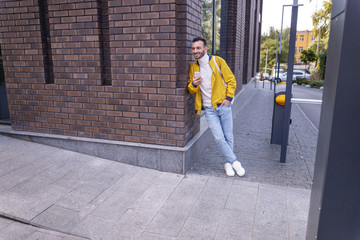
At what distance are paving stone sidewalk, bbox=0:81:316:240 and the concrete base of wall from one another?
12 centimetres

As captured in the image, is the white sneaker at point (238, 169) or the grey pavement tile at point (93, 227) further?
the white sneaker at point (238, 169)

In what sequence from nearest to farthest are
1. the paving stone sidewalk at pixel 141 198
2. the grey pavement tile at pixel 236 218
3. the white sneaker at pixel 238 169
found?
the paving stone sidewalk at pixel 141 198 < the grey pavement tile at pixel 236 218 < the white sneaker at pixel 238 169

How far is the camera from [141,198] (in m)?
3.73

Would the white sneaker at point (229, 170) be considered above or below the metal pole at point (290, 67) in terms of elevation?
below

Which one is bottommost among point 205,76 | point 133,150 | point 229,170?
point 229,170

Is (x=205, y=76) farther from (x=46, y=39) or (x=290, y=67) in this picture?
(x=46, y=39)

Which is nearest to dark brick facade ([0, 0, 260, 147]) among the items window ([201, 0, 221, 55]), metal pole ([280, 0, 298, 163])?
metal pole ([280, 0, 298, 163])

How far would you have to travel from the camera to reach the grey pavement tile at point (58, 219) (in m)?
3.12

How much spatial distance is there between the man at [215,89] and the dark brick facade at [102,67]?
0.61ft

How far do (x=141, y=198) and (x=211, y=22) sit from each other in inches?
217

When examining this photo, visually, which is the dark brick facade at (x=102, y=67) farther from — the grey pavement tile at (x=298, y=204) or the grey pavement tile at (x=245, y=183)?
the grey pavement tile at (x=298, y=204)

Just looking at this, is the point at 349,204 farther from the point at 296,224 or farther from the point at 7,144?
the point at 7,144

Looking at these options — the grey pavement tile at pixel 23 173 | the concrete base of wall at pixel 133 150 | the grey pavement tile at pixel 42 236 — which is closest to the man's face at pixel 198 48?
the concrete base of wall at pixel 133 150

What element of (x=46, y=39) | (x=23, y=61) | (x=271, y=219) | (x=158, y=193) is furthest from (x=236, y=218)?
(x=23, y=61)
